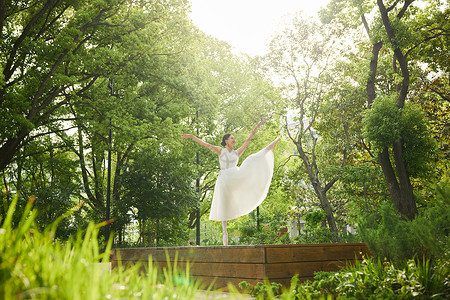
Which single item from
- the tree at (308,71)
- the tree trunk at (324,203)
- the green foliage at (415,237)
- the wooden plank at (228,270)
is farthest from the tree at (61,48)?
the green foliage at (415,237)

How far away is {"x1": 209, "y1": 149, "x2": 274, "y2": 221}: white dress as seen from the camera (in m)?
8.65

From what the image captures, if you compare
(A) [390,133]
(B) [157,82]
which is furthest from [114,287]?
(B) [157,82]

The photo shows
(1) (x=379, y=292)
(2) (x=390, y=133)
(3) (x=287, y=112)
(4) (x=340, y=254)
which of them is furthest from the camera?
(3) (x=287, y=112)

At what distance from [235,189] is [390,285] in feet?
15.5

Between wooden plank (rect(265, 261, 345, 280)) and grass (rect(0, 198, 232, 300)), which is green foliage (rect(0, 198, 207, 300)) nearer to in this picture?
grass (rect(0, 198, 232, 300))

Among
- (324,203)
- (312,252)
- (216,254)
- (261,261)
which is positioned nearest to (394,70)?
(324,203)

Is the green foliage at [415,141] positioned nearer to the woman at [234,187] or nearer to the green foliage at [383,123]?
the green foliage at [383,123]

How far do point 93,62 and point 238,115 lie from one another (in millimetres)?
11783

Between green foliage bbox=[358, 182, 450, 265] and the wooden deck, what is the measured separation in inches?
21.8

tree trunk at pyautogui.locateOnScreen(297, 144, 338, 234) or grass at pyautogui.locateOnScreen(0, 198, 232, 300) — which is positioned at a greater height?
tree trunk at pyautogui.locateOnScreen(297, 144, 338, 234)

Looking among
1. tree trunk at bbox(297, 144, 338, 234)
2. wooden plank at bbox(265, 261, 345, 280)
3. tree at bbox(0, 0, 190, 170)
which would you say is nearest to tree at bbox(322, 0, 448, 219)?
wooden plank at bbox(265, 261, 345, 280)

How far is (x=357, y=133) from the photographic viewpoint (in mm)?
16266

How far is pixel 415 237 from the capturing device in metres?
5.45

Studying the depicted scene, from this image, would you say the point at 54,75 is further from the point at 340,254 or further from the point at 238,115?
the point at 238,115
